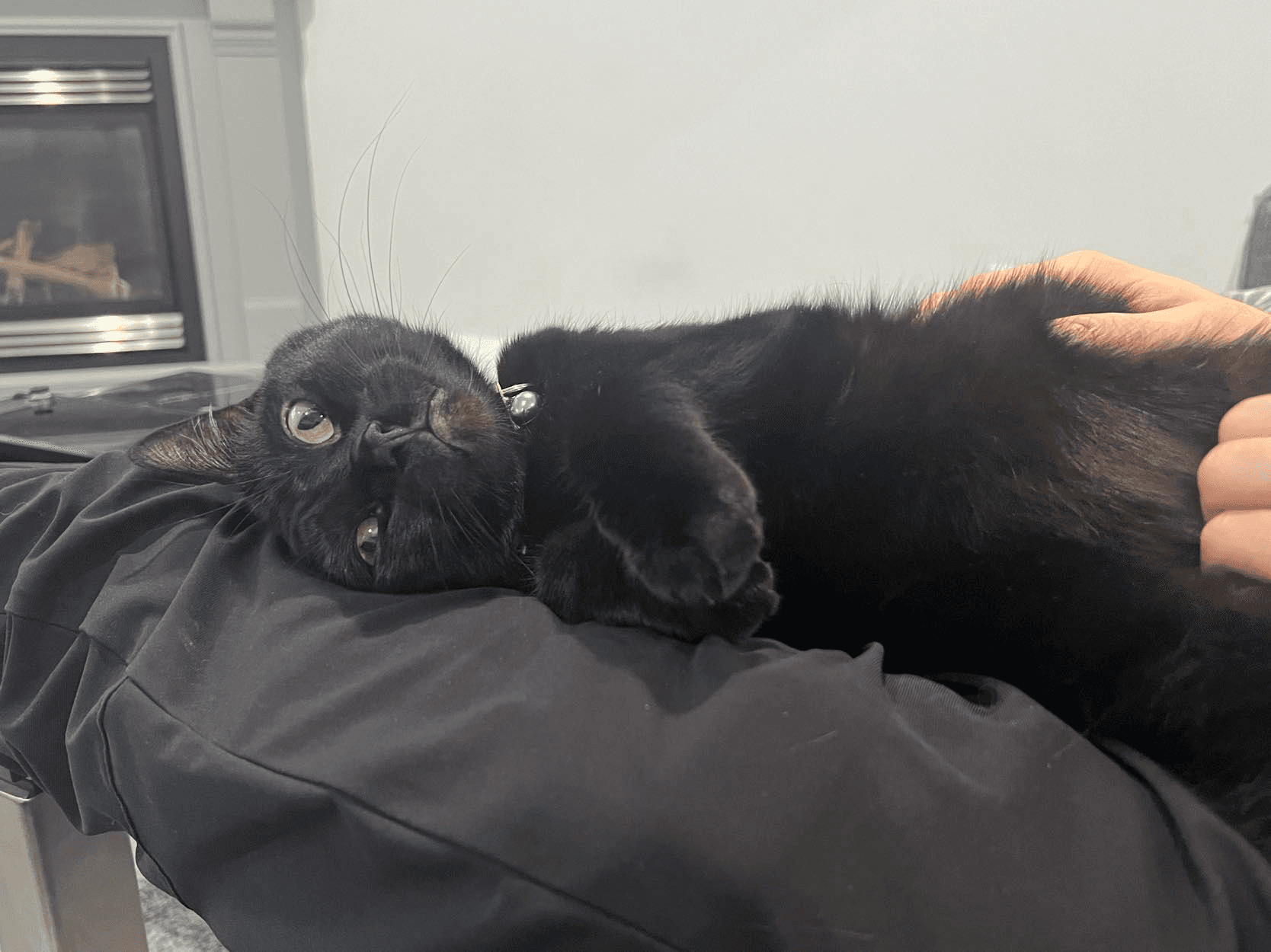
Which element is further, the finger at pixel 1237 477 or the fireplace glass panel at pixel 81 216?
the fireplace glass panel at pixel 81 216

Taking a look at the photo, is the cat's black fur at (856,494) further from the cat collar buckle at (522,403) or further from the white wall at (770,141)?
the white wall at (770,141)

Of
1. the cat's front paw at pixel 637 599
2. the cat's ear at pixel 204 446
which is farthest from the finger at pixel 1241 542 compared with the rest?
the cat's ear at pixel 204 446

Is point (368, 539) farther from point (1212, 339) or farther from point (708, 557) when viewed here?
point (1212, 339)

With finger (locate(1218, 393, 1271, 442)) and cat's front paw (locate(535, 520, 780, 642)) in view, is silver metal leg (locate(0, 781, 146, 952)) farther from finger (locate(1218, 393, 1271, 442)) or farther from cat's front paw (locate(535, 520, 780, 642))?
finger (locate(1218, 393, 1271, 442))

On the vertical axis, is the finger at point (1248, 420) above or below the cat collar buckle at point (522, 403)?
above

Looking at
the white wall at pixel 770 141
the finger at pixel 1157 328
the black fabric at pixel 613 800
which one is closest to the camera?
the black fabric at pixel 613 800

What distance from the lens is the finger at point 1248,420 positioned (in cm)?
57

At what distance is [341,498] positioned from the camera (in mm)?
699

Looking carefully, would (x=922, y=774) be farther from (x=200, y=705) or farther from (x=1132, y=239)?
(x=1132, y=239)

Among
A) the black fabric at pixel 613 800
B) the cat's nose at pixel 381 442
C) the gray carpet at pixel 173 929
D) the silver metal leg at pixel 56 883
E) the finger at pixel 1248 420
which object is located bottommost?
the gray carpet at pixel 173 929

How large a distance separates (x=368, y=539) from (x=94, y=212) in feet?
10.8

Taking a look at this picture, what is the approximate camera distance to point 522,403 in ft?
2.53

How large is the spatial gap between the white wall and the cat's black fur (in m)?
0.67

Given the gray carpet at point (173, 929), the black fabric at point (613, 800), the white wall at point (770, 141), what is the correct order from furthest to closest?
1. the white wall at point (770, 141)
2. the gray carpet at point (173, 929)
3. the black fabric at point (613, 800)
